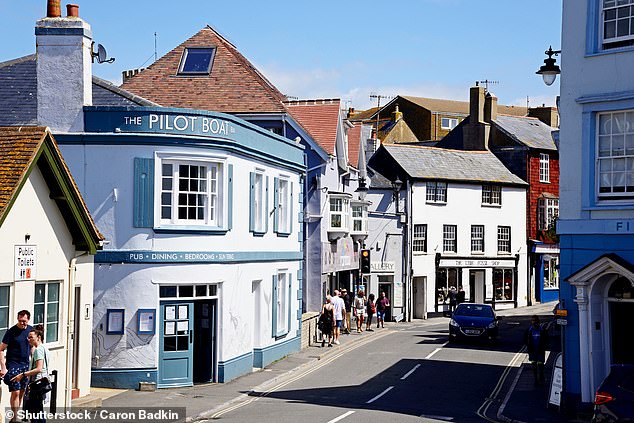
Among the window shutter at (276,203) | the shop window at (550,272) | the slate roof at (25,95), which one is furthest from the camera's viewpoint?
the shop window at (550,272)

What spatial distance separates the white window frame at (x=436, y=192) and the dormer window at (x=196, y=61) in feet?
62.7

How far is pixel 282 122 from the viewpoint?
33875mm

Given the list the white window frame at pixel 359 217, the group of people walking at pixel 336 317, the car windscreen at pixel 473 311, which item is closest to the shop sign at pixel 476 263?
the white window frame at pixel 359 217

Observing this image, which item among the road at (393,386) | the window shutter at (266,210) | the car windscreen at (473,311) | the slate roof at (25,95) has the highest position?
the slate roof at (25,95)

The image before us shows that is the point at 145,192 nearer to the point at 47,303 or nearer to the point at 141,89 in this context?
the point at 47,303

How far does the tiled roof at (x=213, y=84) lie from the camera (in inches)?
1313

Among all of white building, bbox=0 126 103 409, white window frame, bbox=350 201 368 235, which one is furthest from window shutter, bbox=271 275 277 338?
white window frame, bbox=350 201 368 235

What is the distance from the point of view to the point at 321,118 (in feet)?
128

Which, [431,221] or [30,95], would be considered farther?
[431,221]

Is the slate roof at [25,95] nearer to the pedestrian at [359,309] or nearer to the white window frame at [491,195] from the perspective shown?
the pedestrian at [359,309]

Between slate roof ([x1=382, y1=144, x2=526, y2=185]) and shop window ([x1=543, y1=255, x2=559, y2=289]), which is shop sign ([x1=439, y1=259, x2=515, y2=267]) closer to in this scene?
shop window ([x1=543, y1=255, x2=559, y2=289])

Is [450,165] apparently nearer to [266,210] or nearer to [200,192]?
[266,210]

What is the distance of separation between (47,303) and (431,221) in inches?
1384

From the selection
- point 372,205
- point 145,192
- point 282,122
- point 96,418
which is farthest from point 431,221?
point 96,418
